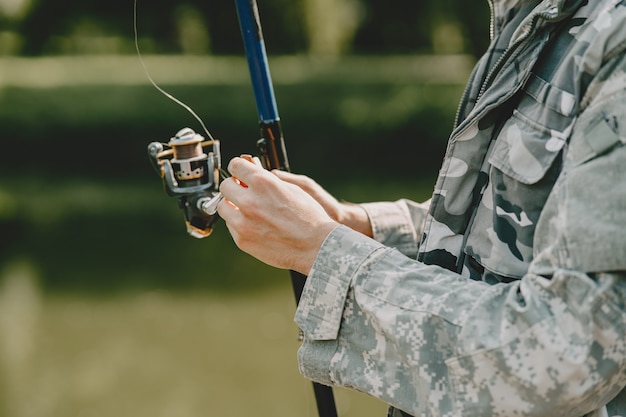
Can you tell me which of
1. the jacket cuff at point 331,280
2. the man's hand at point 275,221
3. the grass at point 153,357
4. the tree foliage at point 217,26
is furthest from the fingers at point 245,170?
the tree foliage at point 217,26

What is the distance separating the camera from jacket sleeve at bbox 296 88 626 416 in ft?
3.07

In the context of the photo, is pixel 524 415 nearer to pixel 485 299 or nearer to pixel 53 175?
pixel 485 299

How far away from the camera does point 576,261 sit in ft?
3.08

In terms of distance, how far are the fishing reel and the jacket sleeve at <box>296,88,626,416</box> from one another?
21.7 inches

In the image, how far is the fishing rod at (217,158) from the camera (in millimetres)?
1625

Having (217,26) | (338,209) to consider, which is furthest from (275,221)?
(217,26)

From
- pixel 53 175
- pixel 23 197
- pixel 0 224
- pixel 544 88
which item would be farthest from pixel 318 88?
pixel 544 88

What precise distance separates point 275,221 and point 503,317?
0.40 metres

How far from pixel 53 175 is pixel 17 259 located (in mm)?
4012

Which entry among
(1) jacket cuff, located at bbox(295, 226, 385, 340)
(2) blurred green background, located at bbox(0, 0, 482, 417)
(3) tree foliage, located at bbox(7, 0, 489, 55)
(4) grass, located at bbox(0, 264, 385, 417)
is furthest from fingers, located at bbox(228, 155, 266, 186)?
(3) tree foliage, located at bbox(7, 0, 489, 55)

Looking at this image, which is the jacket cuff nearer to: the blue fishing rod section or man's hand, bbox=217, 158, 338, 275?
man's hand, bbox=217, 158, 338, 275

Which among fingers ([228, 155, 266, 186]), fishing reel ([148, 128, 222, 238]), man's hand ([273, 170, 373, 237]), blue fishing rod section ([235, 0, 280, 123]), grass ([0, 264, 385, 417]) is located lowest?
grass ([0, 264, 385, 417])

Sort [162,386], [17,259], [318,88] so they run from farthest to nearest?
[318,88], [17,259], [162,386]

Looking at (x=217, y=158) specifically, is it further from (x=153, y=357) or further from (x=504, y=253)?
(x=153, y=357)
